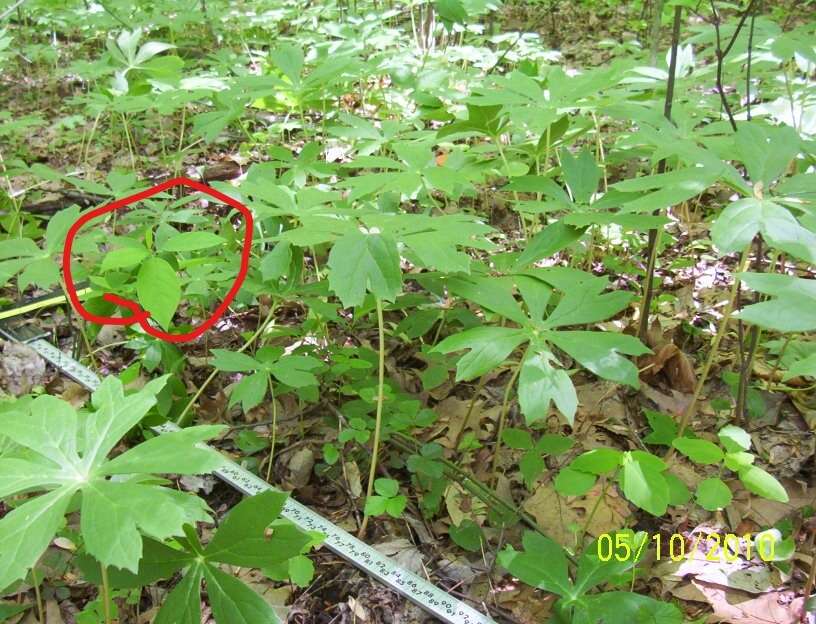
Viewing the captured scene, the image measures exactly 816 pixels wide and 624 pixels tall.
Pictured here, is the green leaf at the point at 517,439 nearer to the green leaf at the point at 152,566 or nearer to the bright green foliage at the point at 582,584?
the bright green foliage at the point at 582,584

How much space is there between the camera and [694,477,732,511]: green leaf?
1588mm

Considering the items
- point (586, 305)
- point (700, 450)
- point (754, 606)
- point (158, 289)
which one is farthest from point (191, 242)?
point (754, 606)

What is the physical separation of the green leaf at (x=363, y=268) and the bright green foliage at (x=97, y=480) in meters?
0.41

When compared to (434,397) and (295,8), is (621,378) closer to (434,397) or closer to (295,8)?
(434,397)

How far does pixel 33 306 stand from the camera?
2.70 m

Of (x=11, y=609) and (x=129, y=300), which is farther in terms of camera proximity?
(x=129, y=300)

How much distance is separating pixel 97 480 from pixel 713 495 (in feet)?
4.44

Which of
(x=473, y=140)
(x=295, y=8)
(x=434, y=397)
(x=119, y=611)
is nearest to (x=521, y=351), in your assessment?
(x=434, y=397)

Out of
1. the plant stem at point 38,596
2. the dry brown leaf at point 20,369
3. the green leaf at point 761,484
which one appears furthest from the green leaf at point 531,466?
the dry brown leaf at point 20,369

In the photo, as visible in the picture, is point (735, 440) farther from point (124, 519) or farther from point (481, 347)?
point (124, 519)

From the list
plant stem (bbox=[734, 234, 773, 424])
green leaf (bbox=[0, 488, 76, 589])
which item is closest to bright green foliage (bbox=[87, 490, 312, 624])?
green leaf (bbox=[0, 488, 76, 589])

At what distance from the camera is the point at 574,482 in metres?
1.59

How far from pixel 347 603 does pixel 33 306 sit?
1.89 m

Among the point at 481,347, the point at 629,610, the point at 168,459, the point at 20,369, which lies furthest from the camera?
the point at 20,369
